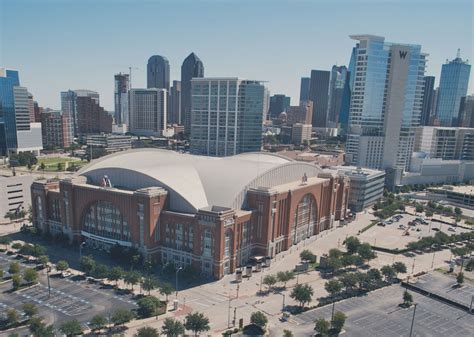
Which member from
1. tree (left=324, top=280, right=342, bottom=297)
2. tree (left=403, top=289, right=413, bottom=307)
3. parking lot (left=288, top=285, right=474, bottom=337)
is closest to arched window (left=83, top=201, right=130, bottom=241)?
parking lot (left=288, top=285, right=474, bottom=337)

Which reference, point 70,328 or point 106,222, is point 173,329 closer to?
point 70,328

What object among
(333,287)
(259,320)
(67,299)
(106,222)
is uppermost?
(106,222)

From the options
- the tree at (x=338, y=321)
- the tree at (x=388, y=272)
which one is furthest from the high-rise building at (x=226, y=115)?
the tree at (x=338, y=321)

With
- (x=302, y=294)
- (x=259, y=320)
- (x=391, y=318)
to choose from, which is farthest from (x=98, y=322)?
(x=391, y=318)

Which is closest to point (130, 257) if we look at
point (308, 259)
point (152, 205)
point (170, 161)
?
point (152, 205)

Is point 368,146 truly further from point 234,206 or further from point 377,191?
point 234,206

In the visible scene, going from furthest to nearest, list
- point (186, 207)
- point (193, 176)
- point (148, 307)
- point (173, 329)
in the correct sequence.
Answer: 1. point (193, 176)
2. point (186, 207)
3. point (148, 307)
4. point (173, 329)

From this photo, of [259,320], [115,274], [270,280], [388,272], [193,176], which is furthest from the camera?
[193,176]
